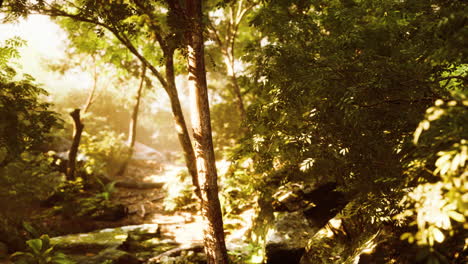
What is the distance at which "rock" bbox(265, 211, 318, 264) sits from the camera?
6.29m

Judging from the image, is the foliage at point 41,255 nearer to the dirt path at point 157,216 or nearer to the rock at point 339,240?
the dirt path at point 157,216

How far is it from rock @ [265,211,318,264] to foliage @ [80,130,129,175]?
969cm

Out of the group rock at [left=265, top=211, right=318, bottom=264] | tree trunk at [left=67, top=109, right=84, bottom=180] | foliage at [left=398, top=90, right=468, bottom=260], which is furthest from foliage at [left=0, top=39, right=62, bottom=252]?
foliage at [left=398, top=90, right=468, bottom=260]

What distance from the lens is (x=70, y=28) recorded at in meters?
10.1

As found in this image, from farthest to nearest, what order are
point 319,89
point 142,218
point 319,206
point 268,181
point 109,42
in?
point 109,42 → point 142,218 → point 268,181 → point 319,206 → point 319,89

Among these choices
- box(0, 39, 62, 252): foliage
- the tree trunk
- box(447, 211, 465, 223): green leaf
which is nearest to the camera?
box(447, 211, 465, 223): green leaf

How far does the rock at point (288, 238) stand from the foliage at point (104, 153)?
31.8 ft

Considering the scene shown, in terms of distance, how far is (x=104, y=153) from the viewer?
623 inches

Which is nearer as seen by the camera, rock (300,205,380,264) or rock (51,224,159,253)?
rock (300,205,380,264)

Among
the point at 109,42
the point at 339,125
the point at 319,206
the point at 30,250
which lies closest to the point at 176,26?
the point at 339,125

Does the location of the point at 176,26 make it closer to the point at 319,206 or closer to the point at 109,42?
the point at 319,206

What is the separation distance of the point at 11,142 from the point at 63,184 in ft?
20.0

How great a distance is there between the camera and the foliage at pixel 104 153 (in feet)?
42.0

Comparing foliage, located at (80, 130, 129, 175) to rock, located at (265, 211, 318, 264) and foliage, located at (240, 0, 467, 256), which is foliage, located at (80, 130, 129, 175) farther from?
foliage, located at (240, 0, 467, 256)
